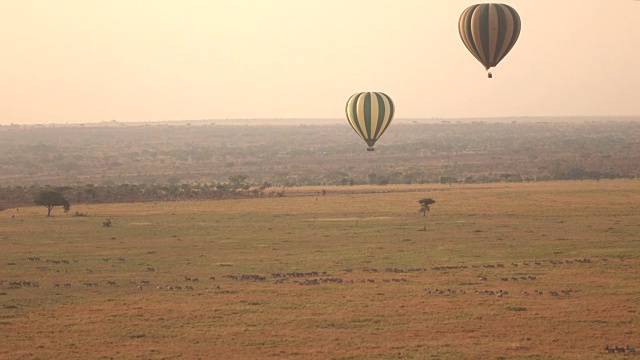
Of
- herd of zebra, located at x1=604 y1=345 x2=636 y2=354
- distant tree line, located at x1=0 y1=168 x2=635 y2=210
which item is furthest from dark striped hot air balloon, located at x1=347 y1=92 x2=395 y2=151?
herd of zebra, located at x1=604 y1=345 x2=636 y2=354

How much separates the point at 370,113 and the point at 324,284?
21.5 metres

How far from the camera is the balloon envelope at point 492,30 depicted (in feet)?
147

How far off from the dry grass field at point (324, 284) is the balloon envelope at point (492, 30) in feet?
24.9

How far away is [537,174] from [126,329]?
7694 centimetres

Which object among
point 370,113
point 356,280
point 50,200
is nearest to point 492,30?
point 370,113

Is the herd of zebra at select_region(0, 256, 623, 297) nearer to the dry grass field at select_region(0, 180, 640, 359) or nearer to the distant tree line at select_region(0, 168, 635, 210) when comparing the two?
the dry grass field at select_region(0, 180, 640, 359)

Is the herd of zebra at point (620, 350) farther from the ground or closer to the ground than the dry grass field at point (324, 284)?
farther from the ground

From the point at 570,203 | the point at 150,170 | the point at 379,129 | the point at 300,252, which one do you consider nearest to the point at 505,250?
the point at 300,252

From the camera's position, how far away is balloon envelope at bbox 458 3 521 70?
44656 millimetres

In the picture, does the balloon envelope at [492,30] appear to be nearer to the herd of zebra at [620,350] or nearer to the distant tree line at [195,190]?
the herd of zebra at [620,350]

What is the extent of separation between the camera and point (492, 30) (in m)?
44.7

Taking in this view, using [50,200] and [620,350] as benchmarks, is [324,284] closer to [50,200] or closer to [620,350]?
[620,350]

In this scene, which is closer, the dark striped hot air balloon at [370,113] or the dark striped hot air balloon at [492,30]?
the dark striped hot air balloon at [492,30]

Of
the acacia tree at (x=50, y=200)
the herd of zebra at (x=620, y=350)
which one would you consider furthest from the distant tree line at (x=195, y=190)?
the herd of zebra at (x=620, y=350)
